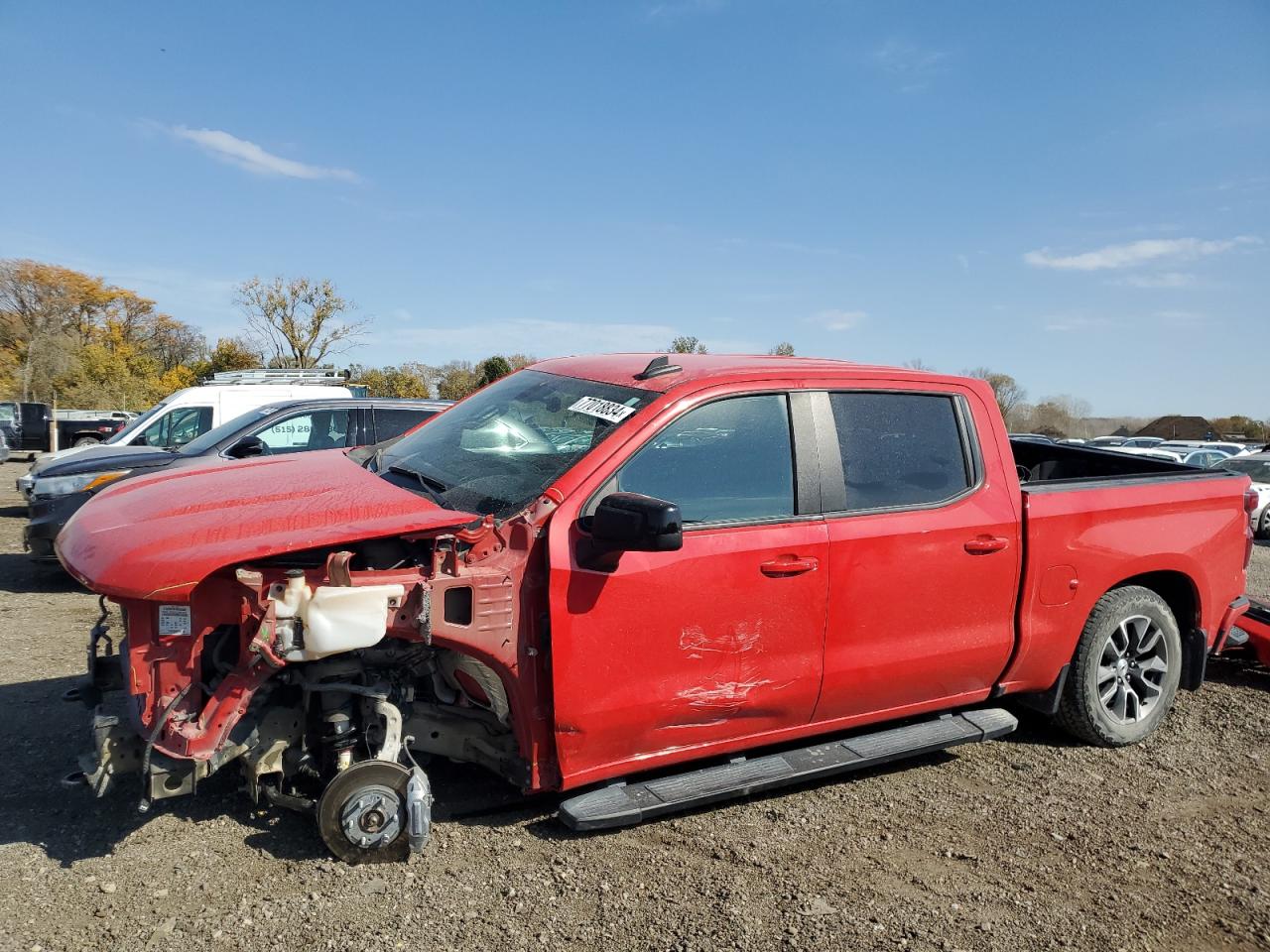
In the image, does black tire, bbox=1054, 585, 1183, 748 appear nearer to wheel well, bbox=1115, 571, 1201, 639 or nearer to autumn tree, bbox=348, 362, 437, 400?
wheel well, bbox=1115, 571, 1201, 639

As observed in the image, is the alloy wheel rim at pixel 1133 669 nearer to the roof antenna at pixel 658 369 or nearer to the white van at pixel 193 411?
the roof antenna at pixel 658 369

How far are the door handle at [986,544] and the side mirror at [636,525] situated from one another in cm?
156

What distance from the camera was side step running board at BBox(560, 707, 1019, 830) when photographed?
3.33 m

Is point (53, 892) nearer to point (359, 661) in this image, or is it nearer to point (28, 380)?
point (359, 661)

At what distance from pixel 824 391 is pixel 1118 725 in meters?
2.45

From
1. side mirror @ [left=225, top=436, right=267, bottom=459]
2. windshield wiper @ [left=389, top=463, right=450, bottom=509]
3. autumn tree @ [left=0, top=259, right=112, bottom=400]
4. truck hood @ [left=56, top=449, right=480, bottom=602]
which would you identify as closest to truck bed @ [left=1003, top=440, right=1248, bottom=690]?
windshield wiper @ [left=389, top=463, right=450, bottom=509]

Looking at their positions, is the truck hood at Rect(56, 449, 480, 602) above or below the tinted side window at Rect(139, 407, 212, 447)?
below

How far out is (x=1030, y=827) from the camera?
12.6 feet

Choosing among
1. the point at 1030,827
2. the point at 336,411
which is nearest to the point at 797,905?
the point at 1030,827

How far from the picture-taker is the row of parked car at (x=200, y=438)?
294 inches

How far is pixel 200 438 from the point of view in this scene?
872cm

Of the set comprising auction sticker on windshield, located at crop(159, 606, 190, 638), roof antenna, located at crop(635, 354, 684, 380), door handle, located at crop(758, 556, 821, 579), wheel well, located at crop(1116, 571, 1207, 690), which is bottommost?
wheel well, located at crop(1116, 571, 1207, 690)

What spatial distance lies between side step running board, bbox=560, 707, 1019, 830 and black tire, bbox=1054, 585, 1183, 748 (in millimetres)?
557

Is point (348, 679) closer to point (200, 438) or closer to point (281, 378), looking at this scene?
point (200, 438)
